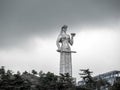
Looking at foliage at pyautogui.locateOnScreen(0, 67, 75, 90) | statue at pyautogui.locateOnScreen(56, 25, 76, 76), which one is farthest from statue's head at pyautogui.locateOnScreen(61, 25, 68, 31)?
foliage at pyautogui.locateOnScreen(0, 67, 75, 90)

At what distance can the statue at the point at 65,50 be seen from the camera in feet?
368

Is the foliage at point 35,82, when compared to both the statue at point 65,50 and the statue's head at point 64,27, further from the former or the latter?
the statue's head at point 64,27

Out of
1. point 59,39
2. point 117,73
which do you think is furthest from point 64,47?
point 117,73

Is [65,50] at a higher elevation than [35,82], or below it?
higher

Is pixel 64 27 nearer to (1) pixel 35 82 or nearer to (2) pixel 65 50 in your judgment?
(2) pixel 65 50

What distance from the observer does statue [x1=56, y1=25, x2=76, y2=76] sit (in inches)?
4422

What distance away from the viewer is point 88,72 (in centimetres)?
9275

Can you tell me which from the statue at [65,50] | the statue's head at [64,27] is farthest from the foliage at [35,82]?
the statue's head at [64,27]

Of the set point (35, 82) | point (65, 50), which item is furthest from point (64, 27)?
point (35, 82)

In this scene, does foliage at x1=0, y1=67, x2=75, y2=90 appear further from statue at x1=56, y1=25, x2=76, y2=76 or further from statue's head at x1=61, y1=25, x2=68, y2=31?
statue's head at x1=61, y1=25, x2=68, y2=31

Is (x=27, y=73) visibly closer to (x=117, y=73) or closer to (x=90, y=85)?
(x=90, y=85)

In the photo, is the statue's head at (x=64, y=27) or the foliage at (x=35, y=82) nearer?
the foliage at (x=35, y=82)

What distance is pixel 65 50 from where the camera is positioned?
374ft

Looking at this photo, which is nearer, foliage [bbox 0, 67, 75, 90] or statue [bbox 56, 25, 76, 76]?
foliage [bbox 0, 67, 75, 90]
